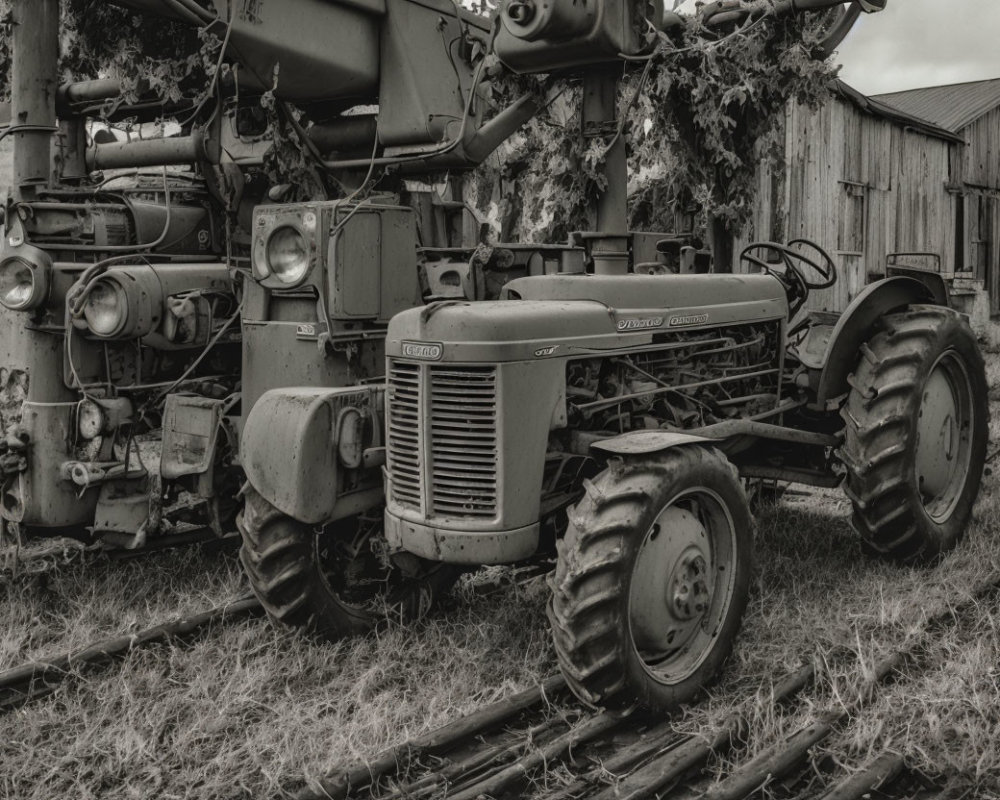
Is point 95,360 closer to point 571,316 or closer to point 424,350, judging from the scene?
point 424,350

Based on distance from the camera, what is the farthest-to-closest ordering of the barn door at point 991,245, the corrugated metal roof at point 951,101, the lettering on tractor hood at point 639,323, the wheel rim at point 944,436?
the barn door at point 991,245 → the corrugated metal roof at point 951,101 → the wheel rim at point 944,436 → the lettering on tractor hood at point 639,323

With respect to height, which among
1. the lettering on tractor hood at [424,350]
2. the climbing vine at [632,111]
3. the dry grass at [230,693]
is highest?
the climbing vine at [632,111]

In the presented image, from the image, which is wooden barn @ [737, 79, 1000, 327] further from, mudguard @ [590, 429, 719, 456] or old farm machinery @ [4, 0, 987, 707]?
mudguard @ [590, 429, 719, 456]

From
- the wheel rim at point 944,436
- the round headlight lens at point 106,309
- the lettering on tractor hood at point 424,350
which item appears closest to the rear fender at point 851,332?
the wheel rim at point 944,436

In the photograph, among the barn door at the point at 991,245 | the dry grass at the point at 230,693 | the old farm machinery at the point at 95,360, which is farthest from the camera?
the barn door at the point at 991,245

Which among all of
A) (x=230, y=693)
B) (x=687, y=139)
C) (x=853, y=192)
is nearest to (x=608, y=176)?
(x=230, y=693)

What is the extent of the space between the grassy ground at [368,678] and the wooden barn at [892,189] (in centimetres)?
704

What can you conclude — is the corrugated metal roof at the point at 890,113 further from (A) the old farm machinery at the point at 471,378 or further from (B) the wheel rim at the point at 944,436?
(A) the old farm machinery at the point at 471,378

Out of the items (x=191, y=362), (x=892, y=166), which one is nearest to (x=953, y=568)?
(x=191, y=362)

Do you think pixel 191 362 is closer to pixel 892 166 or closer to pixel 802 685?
pixel 802 685

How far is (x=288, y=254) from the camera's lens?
15.5ft

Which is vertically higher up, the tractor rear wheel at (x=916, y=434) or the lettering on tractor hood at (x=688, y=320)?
the lettering on tractor hood at (x=688, y=320)

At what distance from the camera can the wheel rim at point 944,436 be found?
550cm

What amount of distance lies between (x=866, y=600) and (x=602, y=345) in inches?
75.5
